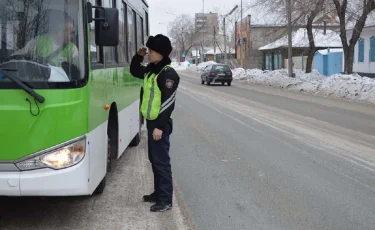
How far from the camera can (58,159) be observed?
4.44 m

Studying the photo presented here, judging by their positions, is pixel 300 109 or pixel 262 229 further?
pixel 300 109

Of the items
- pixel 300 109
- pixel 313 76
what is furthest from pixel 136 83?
pixel 313 76

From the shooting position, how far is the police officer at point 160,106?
537 centimetres

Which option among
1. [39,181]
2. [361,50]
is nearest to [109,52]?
[39,181]

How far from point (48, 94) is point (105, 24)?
0.94 metres

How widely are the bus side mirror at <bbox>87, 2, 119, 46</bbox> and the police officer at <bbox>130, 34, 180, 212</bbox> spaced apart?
69 centimetres

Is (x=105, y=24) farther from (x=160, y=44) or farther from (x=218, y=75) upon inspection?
(x=218, y=75)

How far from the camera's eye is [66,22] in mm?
4574

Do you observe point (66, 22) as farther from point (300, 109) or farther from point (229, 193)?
point (300, 109)

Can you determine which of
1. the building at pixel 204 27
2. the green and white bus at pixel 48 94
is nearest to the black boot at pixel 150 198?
the green and white bus at pixel 48 94

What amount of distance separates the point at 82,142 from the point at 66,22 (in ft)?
3.68

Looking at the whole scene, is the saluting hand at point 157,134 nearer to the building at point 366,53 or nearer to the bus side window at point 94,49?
the bus side window at point 94,49

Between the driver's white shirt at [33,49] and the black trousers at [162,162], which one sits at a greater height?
the driver's white shirt at [33,49]

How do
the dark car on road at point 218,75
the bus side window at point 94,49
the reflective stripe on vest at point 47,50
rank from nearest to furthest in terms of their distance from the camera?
the reflective stripe on vest at point 47,50 → the bus side window at point 94,49 → the dark car on road at point 218,75
